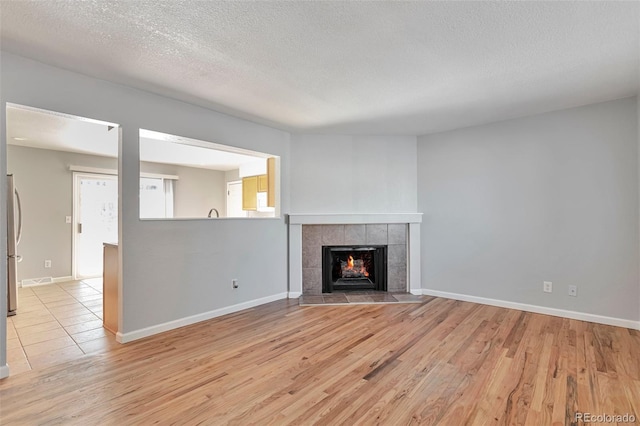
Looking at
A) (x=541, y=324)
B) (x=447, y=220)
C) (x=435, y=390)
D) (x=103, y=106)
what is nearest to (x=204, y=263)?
(x=103, y=106)

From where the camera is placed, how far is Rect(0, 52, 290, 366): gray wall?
8.02 ft

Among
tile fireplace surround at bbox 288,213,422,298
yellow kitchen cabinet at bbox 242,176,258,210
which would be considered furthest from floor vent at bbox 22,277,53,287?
tile fireplace surround at bbox 288,213,422,298

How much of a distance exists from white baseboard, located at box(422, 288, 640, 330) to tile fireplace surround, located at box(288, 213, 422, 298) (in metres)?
0.43

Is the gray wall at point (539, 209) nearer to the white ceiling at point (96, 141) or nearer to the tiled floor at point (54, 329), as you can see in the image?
the white ceiling at point (96, 141)

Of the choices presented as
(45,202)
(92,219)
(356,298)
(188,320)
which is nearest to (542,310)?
(356,298)

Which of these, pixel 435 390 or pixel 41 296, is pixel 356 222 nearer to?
pixel 435 390

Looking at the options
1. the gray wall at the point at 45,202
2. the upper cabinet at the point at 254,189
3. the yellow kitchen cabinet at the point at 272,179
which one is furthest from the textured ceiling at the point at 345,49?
the gray wall at the point at 45,202

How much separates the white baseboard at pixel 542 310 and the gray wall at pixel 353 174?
1.32 meters

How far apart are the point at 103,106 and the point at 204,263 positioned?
5.92ft

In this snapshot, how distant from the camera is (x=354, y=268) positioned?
15.9ft

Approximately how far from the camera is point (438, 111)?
11.7 ft

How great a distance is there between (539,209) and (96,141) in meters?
6.33

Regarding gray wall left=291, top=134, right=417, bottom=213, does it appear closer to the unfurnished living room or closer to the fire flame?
the unfurnished living room

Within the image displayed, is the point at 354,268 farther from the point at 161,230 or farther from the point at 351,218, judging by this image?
the point at 161,230
